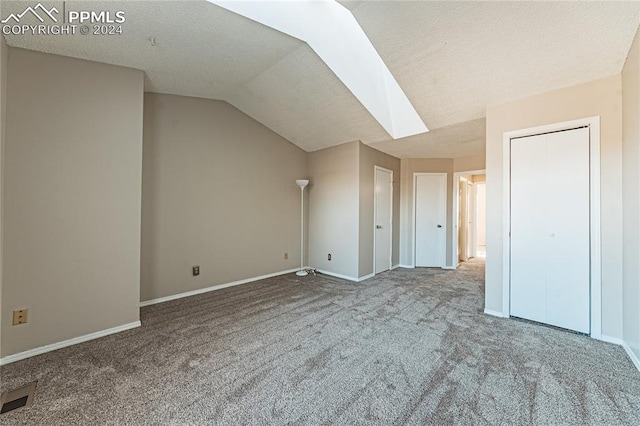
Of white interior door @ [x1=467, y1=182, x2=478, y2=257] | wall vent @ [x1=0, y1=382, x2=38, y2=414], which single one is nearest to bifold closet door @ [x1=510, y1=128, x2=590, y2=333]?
white interior door @ [x1=467, y1=182, x2=478, y2=257]

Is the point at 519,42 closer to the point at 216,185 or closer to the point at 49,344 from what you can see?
the point at 216,185

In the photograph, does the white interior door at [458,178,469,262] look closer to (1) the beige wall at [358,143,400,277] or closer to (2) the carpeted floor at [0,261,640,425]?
(1) the beige wall at [358,143,400,277]

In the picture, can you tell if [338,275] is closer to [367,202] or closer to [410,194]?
[367,202]

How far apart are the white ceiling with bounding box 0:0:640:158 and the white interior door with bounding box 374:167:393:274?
1.52 meters

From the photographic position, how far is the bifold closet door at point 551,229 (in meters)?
2.46

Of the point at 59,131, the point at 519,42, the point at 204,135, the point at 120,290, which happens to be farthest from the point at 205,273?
the point at 519,42

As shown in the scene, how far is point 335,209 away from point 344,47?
98.4 inches

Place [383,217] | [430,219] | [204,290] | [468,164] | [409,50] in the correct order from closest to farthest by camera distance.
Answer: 1. [409,50]
2. [204,290]
3. [383,217]
4. [468,164]
5. [430,219]

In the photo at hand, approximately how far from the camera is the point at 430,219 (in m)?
5.43

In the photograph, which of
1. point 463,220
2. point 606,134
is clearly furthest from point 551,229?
point 463,220

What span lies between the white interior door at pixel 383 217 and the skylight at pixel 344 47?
42.1 inches

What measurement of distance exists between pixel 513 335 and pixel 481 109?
8.12 feet

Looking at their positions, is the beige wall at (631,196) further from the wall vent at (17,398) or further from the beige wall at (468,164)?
the wall vent at (17,398)
